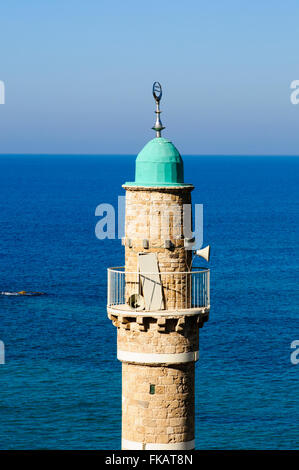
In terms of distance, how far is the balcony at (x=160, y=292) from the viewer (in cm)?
3875

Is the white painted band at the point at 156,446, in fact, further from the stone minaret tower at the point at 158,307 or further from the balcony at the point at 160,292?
the balcony at the point at 160,292

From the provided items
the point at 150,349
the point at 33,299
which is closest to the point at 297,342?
the point at 33,299

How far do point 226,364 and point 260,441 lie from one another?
20773 millimetres

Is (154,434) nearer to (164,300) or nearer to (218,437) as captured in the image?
(164,300)

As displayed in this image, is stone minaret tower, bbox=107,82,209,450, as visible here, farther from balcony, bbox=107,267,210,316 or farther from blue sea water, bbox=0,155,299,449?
blue sea water, bbox=0,155,299,449

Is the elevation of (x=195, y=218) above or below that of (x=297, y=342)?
below

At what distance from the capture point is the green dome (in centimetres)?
3844

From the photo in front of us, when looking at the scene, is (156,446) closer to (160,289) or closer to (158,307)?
(158,307)

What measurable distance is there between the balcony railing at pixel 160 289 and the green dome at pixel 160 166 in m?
2.98

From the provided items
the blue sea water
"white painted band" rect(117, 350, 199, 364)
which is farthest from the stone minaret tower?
the blue sea water

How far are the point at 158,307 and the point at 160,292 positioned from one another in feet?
1.64

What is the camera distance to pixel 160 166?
38.4 metres

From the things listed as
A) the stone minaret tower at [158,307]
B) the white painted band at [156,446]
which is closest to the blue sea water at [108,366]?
the white painted band at [156,446]
